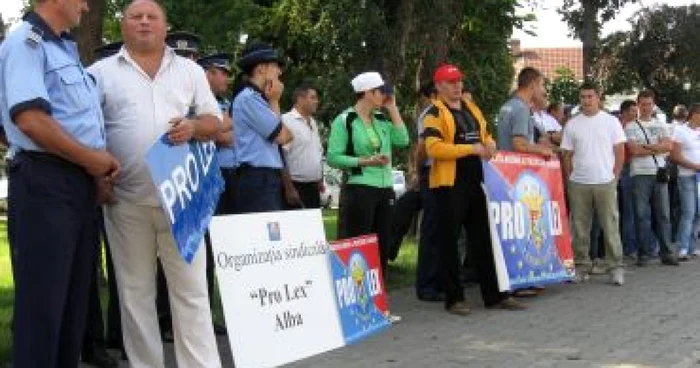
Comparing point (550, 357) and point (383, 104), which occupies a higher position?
point (383, 104)

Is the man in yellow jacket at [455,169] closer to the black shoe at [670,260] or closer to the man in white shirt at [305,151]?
the man in white shirt at [305,151]

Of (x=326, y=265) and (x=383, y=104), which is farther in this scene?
(x=383, y=104)

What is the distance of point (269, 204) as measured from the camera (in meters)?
6.98

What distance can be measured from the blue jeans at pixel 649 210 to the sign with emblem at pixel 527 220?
2223 mm

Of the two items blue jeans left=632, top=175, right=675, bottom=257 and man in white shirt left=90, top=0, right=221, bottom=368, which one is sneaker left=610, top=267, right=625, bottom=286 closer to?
blue jeans left=632, top=175, right=675, bottom=257

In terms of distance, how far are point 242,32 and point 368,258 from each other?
19.1 metres

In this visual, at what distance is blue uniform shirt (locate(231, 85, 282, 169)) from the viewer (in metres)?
6.77

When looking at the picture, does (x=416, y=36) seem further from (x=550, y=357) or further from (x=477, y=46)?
(x=550, y=357)

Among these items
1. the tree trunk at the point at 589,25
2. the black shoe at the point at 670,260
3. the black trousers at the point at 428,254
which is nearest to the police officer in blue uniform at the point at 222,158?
the black trousers at the point at 428,254

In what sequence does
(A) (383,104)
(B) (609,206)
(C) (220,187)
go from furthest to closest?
(B) (609,206), (A) (383,104), (C) (220,187)

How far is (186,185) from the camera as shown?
509 cm

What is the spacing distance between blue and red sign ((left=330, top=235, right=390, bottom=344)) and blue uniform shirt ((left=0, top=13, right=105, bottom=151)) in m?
2.87

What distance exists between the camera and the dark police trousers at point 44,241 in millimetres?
4391

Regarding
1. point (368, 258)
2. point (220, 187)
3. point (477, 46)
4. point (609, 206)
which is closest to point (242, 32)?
point (477, 46)
